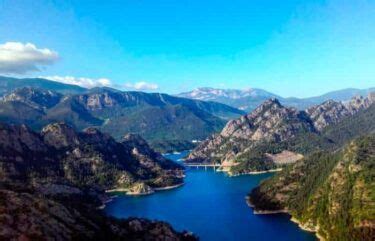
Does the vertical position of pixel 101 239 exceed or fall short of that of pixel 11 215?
it falls short

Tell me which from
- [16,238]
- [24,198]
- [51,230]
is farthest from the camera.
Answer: [24,198]

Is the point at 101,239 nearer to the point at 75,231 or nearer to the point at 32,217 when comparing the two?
the point at 75,231

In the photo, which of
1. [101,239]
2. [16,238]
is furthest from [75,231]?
[16,238]

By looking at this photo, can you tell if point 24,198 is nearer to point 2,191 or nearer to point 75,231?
point 2,191

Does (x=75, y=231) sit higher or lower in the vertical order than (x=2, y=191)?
lower

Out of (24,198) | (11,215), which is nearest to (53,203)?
(24,198)

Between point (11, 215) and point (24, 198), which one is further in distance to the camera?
point (24, 198)

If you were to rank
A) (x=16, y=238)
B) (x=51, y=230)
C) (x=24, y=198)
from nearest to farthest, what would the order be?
1. (x=16, y=238)
2. (x=51, y=230)
3. (x=24, y=198)

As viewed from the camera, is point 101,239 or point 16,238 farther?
point 101,239
